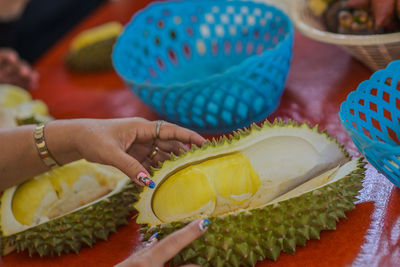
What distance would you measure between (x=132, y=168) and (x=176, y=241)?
0.22 metres

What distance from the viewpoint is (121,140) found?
106 cm

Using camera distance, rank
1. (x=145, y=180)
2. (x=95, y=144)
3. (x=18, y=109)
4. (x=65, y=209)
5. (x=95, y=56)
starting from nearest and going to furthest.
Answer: (x=145, y=180) → (x=95, y=144) → (x=65, y=209) → (x=18, y=109) → (x=95, y=56)

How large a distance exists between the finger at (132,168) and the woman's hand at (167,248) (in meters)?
0.16

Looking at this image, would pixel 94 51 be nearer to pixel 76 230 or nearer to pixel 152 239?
pixel 76 230

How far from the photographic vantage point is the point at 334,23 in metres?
1.42

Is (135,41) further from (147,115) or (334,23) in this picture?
(334,23)

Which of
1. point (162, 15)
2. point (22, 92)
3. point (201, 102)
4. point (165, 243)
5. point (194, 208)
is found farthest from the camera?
point (22, 92)

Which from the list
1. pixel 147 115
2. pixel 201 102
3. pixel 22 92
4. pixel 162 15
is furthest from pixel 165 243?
pixel 22 92

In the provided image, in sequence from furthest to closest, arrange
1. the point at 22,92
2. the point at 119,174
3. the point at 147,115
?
1. the point at 22,92
2. the point at 147,115
3. the point at 119,174

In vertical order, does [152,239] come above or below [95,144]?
below

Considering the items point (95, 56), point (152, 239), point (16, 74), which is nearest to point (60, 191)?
point (152, 239)

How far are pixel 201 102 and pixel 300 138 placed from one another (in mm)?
349

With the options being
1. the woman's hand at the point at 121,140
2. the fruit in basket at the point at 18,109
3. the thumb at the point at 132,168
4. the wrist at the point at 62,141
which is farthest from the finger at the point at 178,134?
the fruit in basket at the point at 18,109

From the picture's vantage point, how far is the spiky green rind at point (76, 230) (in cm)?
103
